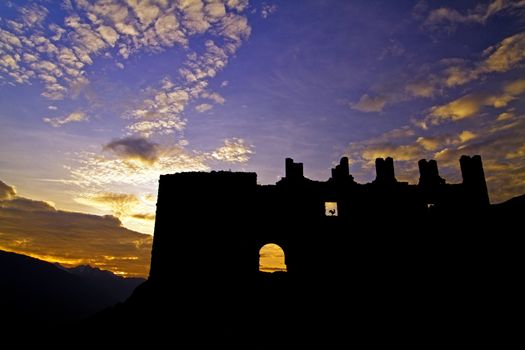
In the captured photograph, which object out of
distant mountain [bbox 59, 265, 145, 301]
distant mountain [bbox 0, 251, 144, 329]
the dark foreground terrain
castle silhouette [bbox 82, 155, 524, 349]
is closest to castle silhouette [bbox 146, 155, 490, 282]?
castle silhouette [bbox 82, 155, 524, 349]

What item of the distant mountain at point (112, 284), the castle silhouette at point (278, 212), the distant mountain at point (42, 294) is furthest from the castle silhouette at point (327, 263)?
the distant mountain at point (112, 284)

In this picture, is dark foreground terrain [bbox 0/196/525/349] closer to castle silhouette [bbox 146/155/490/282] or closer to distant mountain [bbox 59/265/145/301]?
castle silhouette [bbox 146/155/490/282]

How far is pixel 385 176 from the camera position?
2162 cm

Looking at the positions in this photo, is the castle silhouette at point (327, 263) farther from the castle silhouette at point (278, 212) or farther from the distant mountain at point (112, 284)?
the distant mountain at point (112, 284)

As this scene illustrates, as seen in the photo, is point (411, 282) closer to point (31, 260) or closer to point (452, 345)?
point (452, 345)

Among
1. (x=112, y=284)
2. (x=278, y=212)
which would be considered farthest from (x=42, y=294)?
(x=278, y=212)

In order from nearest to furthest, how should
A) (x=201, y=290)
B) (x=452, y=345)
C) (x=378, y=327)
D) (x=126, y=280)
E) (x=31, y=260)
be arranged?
(x=452, y=345)
(x=378, y=327)
(x=201, y=290)
(x=31, y=260)
(x=126, y=280)

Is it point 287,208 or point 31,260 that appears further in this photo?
point 31,260

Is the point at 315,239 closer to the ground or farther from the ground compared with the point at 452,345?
farther from the ground

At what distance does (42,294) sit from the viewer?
351 feet

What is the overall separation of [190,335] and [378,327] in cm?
919

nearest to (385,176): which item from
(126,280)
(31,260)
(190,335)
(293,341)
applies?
(293,341)

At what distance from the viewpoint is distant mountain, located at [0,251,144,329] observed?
89331mm

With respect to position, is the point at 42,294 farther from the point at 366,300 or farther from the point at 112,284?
the point at 366,300
